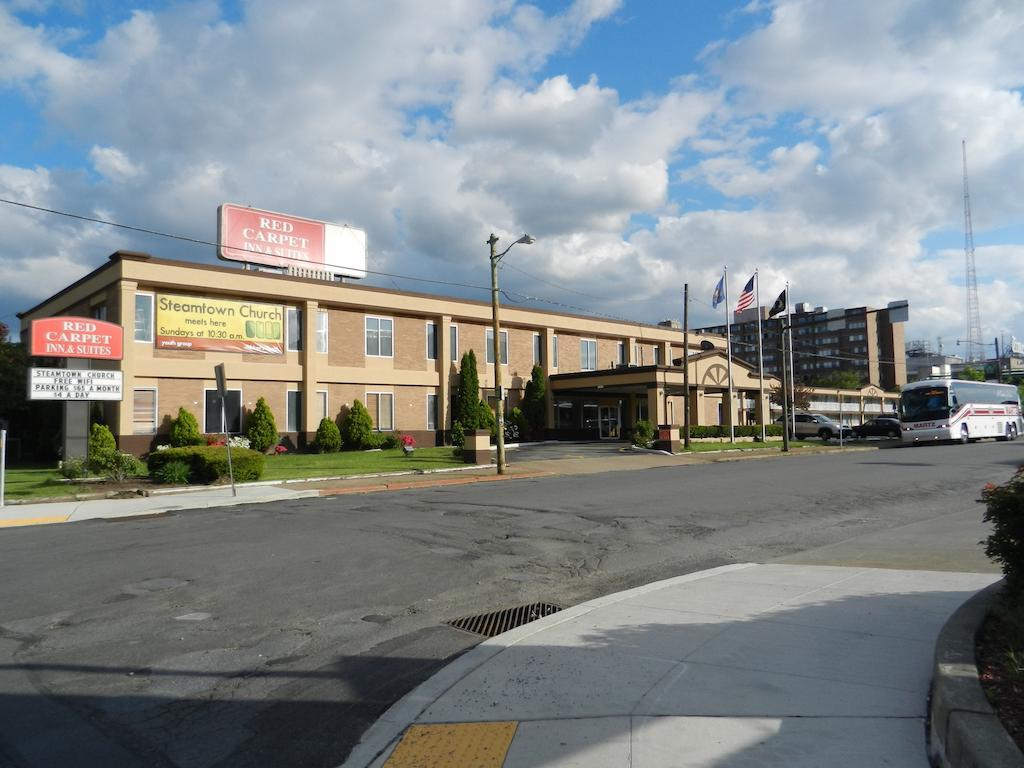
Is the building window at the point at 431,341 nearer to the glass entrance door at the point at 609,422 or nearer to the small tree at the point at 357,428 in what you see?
the small tree at the point at 357,428

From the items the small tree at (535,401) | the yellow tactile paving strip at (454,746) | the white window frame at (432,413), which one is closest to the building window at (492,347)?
the small tree at (535,401)

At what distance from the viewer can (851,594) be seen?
723cm

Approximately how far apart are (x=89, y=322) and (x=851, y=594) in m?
23.3

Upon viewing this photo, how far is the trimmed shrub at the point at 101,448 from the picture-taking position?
20375mm

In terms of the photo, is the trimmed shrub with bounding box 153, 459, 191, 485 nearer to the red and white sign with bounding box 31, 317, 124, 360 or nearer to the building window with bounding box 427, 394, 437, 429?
the red and white sign with bounding box 31, 317, 124, 360

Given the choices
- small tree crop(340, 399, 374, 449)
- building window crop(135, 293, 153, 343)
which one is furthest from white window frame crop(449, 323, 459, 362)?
building window crop(135, 293, 153, 343)

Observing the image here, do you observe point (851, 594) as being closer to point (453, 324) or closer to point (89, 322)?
point (89, 322)

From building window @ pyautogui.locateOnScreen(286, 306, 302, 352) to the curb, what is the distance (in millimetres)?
31260

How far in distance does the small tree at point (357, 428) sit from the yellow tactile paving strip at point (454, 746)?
29.9m

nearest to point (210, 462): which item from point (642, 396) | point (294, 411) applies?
point (294, 411)

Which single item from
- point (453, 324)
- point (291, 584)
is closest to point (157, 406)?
point (453, 324)

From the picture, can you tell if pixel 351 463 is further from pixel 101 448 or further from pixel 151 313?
pixel 151 313

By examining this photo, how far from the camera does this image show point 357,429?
33.6 m

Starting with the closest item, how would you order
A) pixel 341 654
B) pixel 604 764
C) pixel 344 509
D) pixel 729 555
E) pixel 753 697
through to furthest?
pixel 604 764 < pixel 753 697 < pixel 341 654 < pixel 729 555 < pixel 344 509
